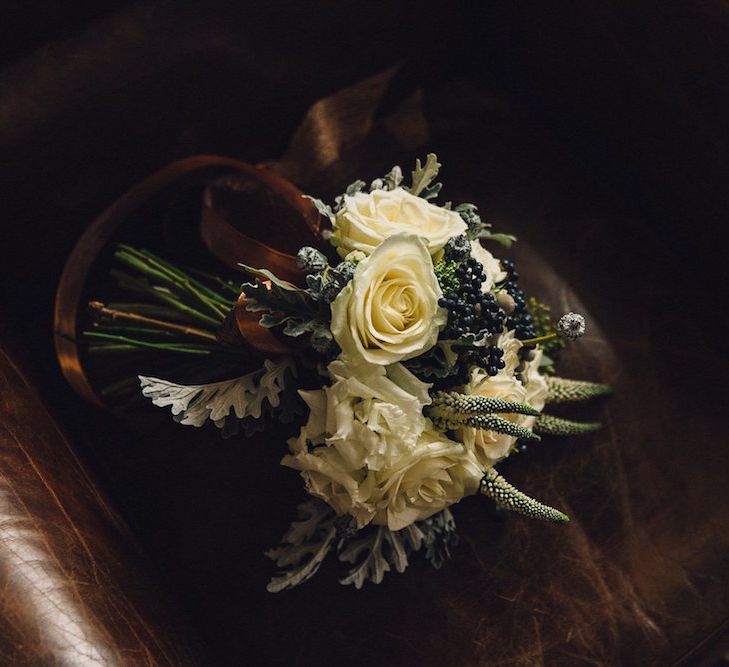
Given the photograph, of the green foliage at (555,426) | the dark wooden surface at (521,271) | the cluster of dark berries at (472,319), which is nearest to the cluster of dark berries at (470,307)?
the cluster of dark berries at (472,319)

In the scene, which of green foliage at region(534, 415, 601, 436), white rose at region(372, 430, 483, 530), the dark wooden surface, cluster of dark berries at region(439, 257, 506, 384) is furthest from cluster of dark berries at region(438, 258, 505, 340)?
the dark wooden surface

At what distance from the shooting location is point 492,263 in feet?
2.76

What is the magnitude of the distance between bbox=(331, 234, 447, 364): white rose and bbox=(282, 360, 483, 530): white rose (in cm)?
3

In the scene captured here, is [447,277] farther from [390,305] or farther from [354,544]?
[354,544]

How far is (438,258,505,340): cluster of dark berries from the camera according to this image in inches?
28.7

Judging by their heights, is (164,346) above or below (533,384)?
above

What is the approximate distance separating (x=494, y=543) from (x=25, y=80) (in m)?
0.82


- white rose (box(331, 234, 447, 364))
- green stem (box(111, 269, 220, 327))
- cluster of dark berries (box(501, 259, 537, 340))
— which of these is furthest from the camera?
green stem (box(111, 269, 220, 327))

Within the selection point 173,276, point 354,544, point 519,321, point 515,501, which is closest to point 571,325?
point 519,321

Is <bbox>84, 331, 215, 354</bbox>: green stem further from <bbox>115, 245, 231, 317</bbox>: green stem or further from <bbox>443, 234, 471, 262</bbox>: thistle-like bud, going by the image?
<bbox>443, 234, 471, 262</bbox>: thistle-like bud

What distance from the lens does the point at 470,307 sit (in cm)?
73

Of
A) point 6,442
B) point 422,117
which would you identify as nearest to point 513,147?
point 422,117

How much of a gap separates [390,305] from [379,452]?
0.46 feet

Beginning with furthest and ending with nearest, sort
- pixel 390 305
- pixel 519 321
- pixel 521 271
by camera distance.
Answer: pixel 521 271
pixel 519 321
pixel 390 305
